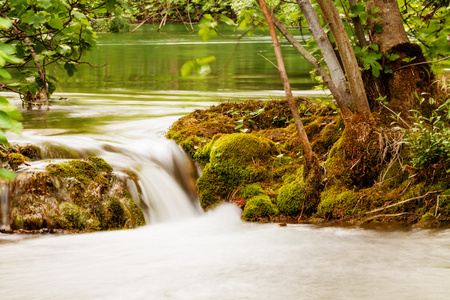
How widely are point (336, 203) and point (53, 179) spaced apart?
9.28 ft

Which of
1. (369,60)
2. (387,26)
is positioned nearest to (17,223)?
(369,60)

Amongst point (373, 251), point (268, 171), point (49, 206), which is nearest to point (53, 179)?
point (49, 206)

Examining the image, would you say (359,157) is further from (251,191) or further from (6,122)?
(6,122)

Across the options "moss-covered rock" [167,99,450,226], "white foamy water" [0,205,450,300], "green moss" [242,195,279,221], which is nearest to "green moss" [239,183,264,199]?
"moss-covered rock" [167,99,450,226]

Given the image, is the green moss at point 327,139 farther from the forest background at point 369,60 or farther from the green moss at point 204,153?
the green moss at point 204,153

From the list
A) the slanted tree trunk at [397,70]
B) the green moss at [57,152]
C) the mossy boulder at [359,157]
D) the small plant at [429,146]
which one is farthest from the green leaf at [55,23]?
the small plant at [429,146]

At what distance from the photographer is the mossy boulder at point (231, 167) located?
231 inches

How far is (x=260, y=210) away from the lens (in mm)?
5430

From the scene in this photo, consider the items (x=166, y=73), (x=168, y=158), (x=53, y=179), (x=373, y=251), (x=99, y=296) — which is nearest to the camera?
(x=99, y=296)

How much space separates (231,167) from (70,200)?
174 cm

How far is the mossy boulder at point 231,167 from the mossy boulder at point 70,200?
793 millimetres

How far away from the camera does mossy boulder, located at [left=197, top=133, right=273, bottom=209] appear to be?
231 inches

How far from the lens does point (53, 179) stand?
5465 millimetres

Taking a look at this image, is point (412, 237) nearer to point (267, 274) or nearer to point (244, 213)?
point (267, 274)
